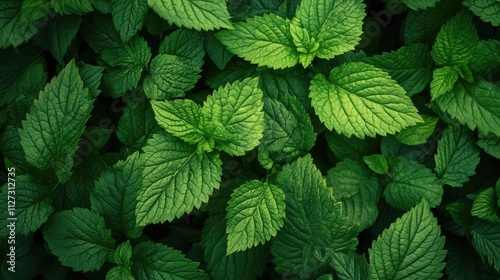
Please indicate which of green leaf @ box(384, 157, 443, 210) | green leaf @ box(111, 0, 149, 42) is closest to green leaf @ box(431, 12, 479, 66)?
green leaf @ box(384, 157, 443, 210)

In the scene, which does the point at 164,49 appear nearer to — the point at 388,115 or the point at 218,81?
the point at 218,81

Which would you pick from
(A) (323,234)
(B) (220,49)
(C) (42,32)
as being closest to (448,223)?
(A) (323,234)

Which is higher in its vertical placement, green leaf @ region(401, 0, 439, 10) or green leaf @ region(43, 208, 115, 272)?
green leaf @ region(401, 0, 439, 10)

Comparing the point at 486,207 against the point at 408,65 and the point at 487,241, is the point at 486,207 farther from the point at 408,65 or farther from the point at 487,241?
the point at 408,65

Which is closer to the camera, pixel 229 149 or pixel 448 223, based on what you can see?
pixel 229 149

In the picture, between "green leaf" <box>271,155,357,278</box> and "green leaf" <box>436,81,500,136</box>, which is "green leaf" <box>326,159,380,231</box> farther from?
"green leaf" <box>436,81,500,136</box>

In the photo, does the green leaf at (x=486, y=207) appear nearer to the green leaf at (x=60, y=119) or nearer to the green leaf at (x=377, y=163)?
the green leaf at (x=377, y=163)

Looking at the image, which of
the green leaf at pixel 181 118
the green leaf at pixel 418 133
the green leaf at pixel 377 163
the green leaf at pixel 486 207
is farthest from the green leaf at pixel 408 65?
the green leaf at pixel 181 118
